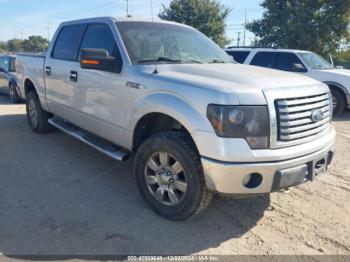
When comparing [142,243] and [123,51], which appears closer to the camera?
[142,243]

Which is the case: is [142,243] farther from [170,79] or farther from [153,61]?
[153,61]

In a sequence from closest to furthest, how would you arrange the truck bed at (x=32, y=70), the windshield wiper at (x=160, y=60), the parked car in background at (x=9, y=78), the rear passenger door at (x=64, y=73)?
the windshield wiper at (x=160, y=60) < the rear passenger door at (x=64, y=73) < the truck bed at (x=32, y=70) < the parked car in background at (x=9, y=78)

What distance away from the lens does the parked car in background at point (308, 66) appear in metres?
9.23

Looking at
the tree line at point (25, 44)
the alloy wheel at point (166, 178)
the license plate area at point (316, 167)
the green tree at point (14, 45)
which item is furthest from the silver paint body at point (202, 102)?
the green tree at point (14, 45)

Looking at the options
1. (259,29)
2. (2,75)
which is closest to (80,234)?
(2,75)

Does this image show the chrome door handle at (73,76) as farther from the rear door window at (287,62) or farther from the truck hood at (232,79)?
the rear door window at (287,62)

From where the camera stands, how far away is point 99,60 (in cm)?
368

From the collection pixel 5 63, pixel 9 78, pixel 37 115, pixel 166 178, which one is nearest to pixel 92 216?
pixel 166 178

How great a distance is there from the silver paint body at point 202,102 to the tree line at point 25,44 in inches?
2892

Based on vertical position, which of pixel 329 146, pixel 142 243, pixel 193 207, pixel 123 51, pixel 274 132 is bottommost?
pixel 142 243

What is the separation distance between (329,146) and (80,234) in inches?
98.0

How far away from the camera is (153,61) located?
3861mm

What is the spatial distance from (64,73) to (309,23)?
2146 cm

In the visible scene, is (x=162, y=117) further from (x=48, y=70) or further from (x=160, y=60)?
(x=48, y=70)
